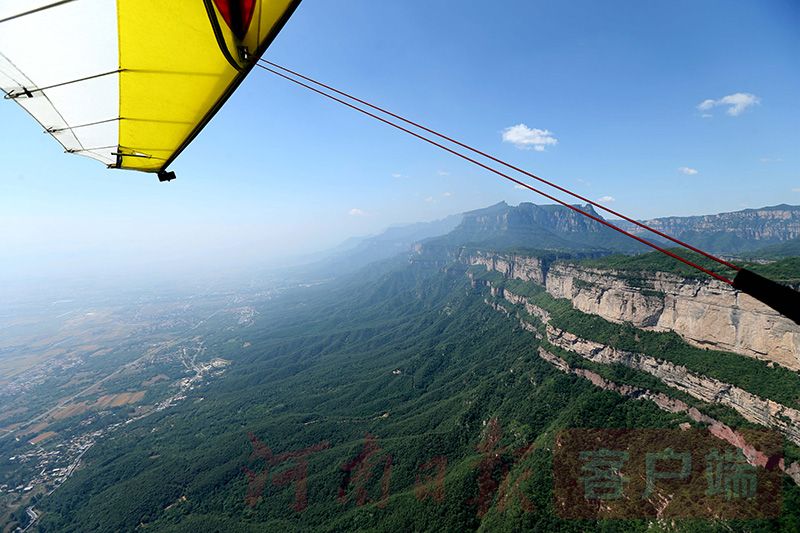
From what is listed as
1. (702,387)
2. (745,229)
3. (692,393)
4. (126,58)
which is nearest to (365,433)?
(692,393)

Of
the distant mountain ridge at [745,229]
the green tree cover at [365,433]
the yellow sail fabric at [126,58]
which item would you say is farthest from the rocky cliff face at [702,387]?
the distant mountain ridge at [745,229]

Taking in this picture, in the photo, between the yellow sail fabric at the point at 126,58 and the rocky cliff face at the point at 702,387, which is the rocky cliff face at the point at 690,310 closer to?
the rocky cliff face at the point at 702,387

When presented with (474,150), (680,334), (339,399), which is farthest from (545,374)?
(474,150)

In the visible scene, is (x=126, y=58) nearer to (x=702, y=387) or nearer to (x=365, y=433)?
(x=702, y=387)

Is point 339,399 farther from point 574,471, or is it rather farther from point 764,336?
point 764,336

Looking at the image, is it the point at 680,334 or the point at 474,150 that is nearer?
the point at 474,150

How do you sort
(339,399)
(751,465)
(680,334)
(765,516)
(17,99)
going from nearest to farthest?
1. (17,99)
2. (765,516)
3. (751,465)
4. (680,334)
5. (339,399)

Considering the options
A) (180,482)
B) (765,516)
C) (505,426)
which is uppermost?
(765,516)

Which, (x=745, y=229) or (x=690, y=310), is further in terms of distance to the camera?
(x=745, y=229)

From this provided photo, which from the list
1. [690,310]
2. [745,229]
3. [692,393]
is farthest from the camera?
[745,229]
